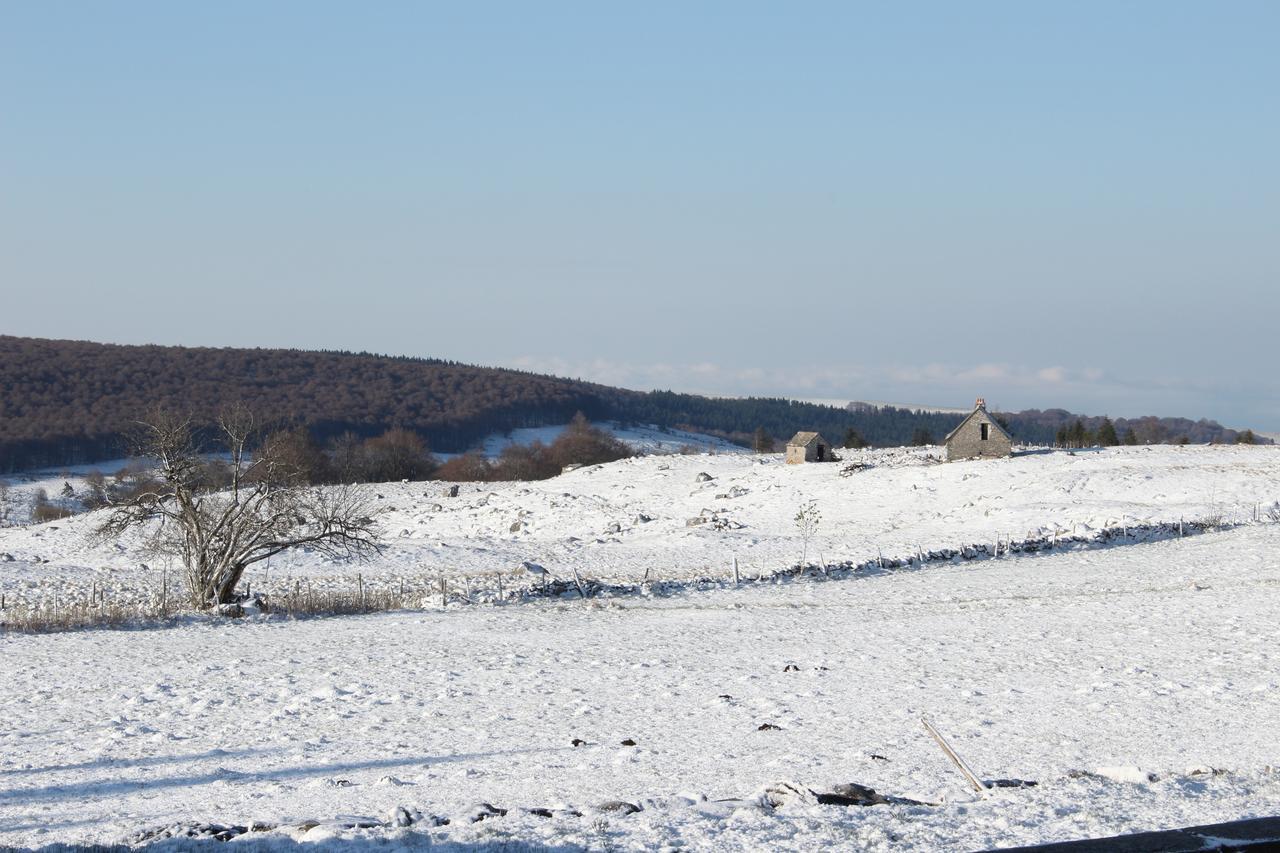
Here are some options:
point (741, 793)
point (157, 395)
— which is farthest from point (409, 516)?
point (157, 395)

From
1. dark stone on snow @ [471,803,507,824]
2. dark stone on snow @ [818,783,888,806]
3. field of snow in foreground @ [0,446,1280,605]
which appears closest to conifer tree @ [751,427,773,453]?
field of snow in foreground @ [0,446,1280,605]

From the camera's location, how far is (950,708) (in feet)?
50.9

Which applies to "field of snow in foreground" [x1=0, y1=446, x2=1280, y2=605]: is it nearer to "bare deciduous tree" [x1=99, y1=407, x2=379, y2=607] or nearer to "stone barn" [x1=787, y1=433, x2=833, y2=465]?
"stone barn" [x1=787, y1=433, x2=833, y2=465]

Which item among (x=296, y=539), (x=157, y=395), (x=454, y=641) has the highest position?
(x=157, y=395)

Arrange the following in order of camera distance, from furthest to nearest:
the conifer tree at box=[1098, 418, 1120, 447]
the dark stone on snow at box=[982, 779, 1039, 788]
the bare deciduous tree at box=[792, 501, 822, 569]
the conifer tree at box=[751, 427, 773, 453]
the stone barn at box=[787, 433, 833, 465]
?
the conifer tree at box=[751, 427, 773, 453] < the conifer tree at box=[1098, 418, 1120, 447] < the stone barn at box=[787, 433, 833, 465] < the bare deciduous tree at box=[792, 501, 822, 569] < the dark stone on snow at box=[982, 779, 1039, 788]

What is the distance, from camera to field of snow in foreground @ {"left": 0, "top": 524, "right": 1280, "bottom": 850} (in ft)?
30.1

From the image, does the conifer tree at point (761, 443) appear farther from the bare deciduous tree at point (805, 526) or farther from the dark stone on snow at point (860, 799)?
the dark stone on snow at point (860, 799)

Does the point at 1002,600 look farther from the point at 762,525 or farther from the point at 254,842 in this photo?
the point at 762,525

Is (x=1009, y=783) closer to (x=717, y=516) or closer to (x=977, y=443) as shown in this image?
(x=717, y=516)

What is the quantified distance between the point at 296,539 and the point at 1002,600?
1768cm

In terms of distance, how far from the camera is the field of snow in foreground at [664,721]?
9.19 meters

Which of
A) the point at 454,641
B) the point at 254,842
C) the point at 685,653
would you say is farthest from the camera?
the point at 454,641

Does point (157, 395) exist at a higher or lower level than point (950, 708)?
higher

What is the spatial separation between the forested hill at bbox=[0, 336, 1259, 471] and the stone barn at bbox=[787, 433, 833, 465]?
64.9 meters
